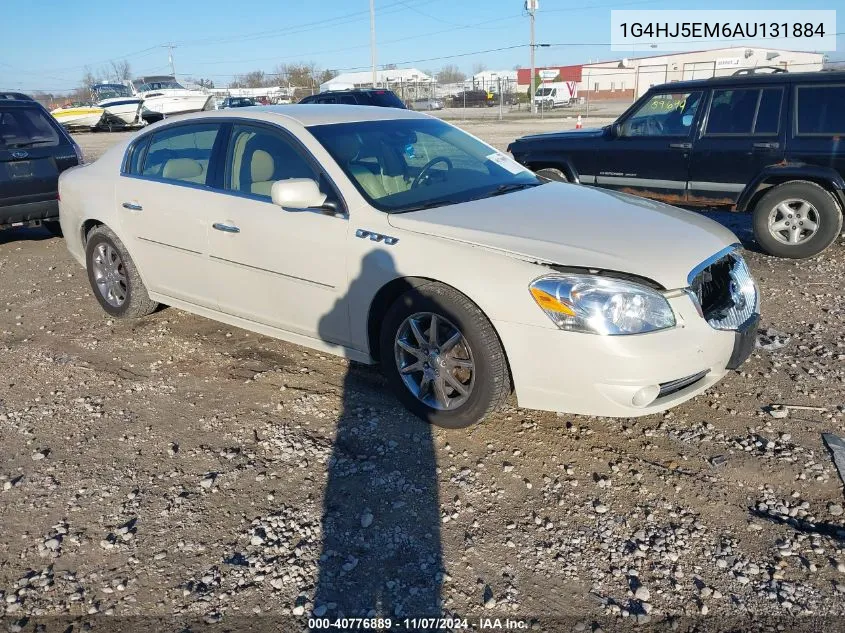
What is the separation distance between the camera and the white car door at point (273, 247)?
12.6 feet

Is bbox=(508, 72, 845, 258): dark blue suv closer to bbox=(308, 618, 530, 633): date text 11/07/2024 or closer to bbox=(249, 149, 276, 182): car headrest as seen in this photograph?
bbox=(249, 149, 276, 182): car headrest

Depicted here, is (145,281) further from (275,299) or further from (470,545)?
(470,545)

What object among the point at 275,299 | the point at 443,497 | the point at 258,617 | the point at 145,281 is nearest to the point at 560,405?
the point at 443,497

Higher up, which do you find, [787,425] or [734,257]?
[734,257]

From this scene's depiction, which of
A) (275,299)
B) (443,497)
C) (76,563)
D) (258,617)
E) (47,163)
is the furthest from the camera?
(47,163)

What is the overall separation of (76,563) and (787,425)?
3487mm

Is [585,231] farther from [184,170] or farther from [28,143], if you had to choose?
[28,143]

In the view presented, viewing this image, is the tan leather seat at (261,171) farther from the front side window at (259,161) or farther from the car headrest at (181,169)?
the car headrest at (181,169)

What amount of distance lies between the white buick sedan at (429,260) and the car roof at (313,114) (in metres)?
0.02

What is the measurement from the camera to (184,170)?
4.68 meters

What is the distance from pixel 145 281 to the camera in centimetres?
508

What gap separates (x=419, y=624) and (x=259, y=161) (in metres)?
3.00

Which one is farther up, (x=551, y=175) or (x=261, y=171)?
(x=261, y=171)

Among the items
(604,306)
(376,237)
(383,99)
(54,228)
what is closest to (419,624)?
(604,306)
